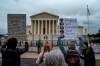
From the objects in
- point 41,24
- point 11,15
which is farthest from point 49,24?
point 11,15

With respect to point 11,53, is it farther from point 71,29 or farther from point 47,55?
point 71,29

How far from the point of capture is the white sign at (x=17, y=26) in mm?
10805

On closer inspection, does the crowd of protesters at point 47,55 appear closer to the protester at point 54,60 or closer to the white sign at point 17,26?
the protester at point 54,60

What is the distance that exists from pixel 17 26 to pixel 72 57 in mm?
3415

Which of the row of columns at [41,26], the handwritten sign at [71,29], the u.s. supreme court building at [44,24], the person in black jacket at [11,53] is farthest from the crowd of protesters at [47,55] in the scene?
the row of columns at [41,26]

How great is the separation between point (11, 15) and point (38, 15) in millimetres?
108996

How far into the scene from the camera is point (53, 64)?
161 inches

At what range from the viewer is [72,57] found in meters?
8.37

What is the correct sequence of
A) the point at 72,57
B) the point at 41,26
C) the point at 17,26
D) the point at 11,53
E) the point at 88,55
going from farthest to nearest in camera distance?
the point at 41,26, the point at 17,26, the point at 88,55, the point at 72,57, the point at 11,53

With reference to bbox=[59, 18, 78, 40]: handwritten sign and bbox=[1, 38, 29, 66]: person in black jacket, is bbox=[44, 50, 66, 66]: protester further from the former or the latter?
bbox=[59, 18, 78, 40]: handwritten sign

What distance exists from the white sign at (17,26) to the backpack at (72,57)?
2.88 m

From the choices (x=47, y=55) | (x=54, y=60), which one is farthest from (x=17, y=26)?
(x=54, y=60)

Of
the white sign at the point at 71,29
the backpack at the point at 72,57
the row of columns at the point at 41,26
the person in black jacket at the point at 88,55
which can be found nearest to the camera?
the backpack at the point at 72,57

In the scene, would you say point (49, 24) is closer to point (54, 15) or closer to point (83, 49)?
point (54, 15)
